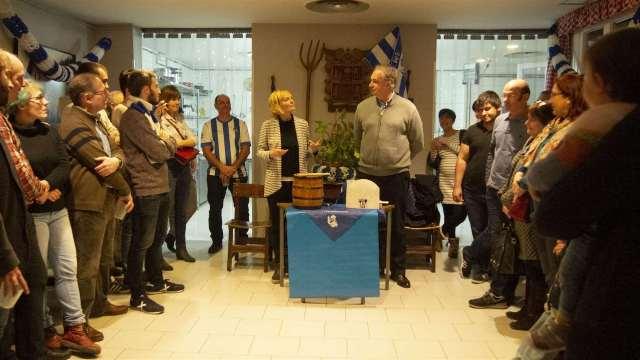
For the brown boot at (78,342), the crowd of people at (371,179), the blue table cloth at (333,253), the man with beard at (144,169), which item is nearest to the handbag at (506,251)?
the crowd of people at (371,179)

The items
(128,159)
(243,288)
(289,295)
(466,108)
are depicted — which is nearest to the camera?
(128,159)

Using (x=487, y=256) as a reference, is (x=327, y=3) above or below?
above

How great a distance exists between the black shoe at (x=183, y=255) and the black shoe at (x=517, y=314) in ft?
→ 8.77

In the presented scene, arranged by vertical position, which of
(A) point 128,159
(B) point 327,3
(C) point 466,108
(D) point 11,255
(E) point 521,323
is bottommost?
(E) point 521,323

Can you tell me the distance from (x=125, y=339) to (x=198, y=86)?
4.38 metres

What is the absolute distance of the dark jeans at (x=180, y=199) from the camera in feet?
15.8

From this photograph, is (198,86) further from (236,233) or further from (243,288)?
(243,288)

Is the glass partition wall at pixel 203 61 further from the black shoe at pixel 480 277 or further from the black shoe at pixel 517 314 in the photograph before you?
the black shoe at pixel 517 314

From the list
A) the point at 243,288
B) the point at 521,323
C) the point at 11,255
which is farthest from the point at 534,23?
the point at 11,255

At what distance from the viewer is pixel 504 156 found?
379 centimetres

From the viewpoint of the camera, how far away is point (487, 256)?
14.5 feet

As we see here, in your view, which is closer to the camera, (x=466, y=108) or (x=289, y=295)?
(x=289, y=295)

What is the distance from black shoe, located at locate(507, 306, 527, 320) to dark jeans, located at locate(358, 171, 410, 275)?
37.0 inches

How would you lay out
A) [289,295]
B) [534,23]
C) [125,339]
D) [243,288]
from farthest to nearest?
1. [534,23]
2. [243,288]
3. [289,295]
4. [125,339]
